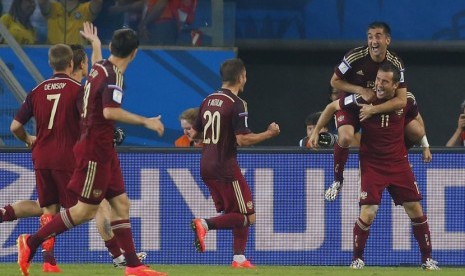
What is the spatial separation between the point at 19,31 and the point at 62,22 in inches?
22.9

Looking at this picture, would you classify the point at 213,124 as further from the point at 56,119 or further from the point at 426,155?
the point at 426,155

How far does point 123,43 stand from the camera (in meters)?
12.2

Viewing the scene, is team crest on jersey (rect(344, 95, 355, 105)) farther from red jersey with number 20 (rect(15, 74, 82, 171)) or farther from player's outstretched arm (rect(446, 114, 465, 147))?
player's outstretched arm (rect(446, 114, 465, 147))

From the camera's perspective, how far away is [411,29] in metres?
21.6

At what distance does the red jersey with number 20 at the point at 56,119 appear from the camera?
13812mm

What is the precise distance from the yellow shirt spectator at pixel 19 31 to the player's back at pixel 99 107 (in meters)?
6.84

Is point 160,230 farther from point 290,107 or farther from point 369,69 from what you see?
point 290,107

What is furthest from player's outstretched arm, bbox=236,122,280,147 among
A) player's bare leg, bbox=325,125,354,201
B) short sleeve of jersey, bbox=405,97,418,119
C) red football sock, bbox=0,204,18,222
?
red football sock, bbox=0,204,18,222

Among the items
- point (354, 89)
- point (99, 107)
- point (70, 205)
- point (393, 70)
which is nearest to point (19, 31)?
point (70, 205)

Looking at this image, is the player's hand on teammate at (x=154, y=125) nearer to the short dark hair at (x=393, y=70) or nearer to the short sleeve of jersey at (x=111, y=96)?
the short sleeve of jersey at (x=111, y=96)

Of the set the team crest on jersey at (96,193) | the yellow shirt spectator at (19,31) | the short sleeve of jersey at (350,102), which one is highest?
the yellow shirt spectator at (19,31)

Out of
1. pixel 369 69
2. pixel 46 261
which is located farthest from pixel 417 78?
pixel 46 261

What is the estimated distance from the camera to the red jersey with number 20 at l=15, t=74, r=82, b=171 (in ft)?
45.3

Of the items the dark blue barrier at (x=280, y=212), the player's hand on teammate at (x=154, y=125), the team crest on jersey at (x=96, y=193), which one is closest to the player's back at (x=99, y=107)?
the team crest on jersey at (x=96, y=193)
